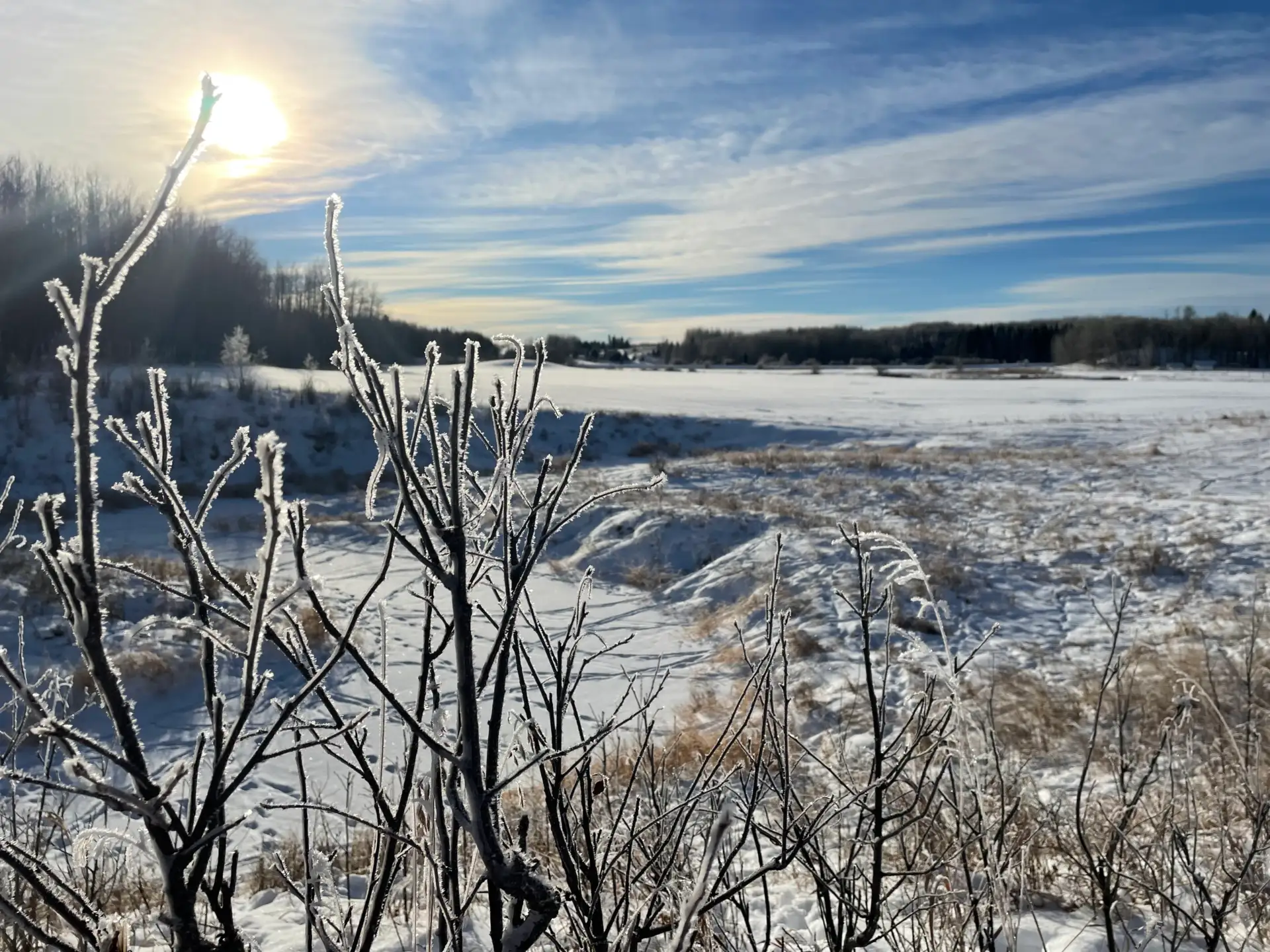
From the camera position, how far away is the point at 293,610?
121cm

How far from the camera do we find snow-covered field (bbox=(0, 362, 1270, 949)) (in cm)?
660

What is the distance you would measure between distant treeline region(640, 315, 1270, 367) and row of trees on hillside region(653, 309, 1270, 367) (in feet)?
0.23

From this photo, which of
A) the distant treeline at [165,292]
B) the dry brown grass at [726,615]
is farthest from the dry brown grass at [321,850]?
the distant treeline at [165,292]

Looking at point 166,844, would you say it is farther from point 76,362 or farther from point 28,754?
point 28,754

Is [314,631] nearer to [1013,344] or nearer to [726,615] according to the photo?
[726,615]

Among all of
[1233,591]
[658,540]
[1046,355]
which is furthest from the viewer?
[1046,355]

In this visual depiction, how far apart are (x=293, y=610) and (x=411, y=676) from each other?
5431 millimetres

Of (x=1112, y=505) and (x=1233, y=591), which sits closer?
(x=1233, y=591)

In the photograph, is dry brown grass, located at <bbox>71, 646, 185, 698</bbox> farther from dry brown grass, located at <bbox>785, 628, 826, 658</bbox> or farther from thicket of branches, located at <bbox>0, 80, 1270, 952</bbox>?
dry brown grass, located at <bbox>785, 628, 826, 658</bbox>

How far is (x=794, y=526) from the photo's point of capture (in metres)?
10.9

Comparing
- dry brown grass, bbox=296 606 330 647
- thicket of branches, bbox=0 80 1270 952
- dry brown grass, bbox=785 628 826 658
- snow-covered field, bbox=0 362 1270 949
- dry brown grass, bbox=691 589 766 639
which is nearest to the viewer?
thicket of branches, bbox=0 80 1270 952

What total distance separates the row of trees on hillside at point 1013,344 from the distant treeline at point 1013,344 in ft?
0.23

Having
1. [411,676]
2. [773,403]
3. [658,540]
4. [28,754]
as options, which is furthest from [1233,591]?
[773,403]

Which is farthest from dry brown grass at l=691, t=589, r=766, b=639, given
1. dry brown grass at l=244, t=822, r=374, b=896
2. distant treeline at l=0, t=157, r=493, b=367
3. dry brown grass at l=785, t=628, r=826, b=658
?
distant treeline at l=0, t=157, r=493, b=367
